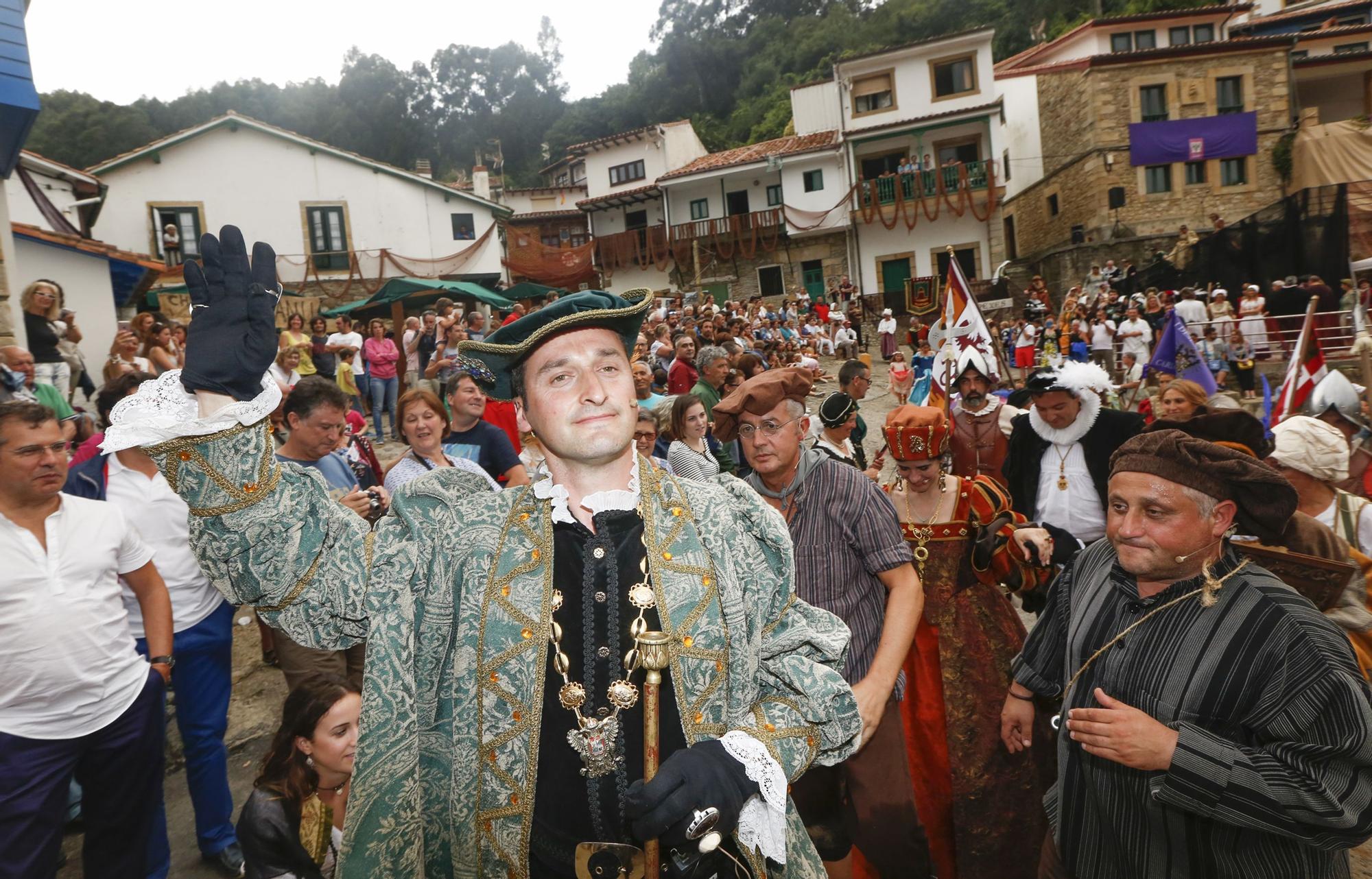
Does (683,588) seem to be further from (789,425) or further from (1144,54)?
(1144,54)

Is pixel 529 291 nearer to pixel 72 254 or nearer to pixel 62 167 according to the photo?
pixel 62 167

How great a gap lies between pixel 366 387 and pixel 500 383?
10942 millimetres

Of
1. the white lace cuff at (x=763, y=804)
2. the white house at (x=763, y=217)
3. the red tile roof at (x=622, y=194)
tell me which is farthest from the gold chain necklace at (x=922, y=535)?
the red tile roof at (x=622, y=194)

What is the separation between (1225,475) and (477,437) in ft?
14.1

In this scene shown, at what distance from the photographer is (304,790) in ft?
9.62

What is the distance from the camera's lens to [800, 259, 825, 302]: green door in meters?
34.1

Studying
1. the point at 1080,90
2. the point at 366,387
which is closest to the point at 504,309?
the point at 366,387

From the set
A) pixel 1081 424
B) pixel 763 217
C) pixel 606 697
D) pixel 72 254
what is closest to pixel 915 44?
pixel 763 217

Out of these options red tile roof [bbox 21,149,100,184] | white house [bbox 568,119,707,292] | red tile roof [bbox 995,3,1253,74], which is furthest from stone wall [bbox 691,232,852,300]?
red tile roof [bbox 21,149,100,184]

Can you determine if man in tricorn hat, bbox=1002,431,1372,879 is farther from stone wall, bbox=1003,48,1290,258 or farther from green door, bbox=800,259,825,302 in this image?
green door, bbox=800,259,825,302

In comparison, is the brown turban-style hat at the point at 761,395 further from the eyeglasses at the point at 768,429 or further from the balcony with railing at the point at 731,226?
the balcony with railing at the point at 731,226

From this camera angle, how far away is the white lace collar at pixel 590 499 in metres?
2.01

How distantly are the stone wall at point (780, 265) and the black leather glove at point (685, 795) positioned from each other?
107ft

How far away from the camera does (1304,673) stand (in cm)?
224
